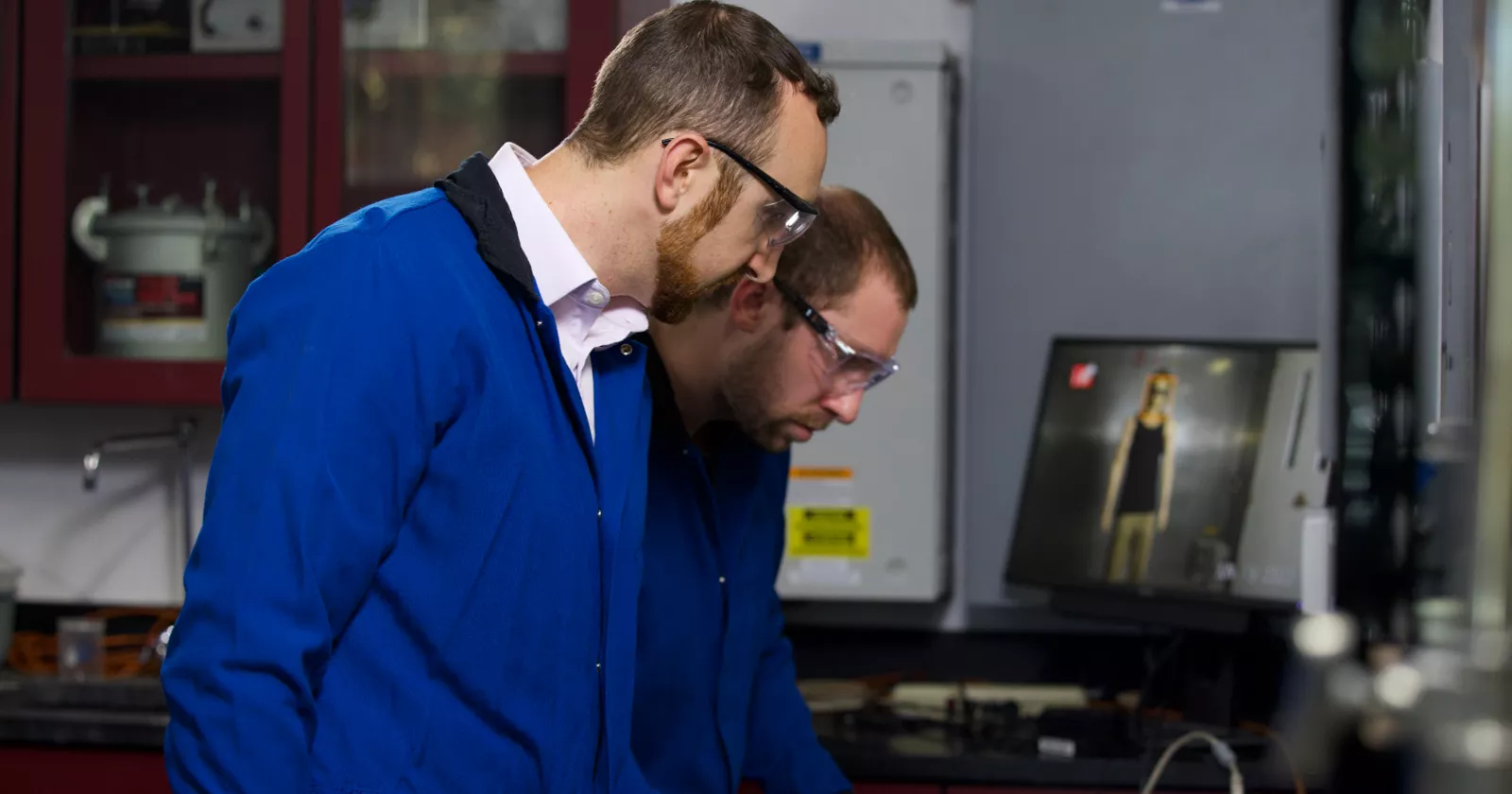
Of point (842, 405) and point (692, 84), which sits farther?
point (842, 405)

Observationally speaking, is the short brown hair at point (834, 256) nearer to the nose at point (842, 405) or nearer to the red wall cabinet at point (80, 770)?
the nose at point (842, 405)

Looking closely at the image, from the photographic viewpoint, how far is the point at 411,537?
3.40 feet

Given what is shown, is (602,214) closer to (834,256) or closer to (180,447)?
(834,256)

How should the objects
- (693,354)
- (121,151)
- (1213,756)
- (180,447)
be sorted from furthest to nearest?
(180,447) → (121,151) → (1213,756) → (693,354)

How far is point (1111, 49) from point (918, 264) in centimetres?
52

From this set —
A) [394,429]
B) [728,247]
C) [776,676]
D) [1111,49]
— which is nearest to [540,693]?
[394,429]

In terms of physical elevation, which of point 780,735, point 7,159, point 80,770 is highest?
point 7,159

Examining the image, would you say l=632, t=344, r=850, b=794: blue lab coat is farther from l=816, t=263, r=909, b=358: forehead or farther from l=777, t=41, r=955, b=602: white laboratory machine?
l=777, t=41, r=955, b=602: white laboratory machine

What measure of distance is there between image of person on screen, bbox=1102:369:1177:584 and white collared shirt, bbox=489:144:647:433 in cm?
128

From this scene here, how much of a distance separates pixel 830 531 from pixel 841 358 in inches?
36.4

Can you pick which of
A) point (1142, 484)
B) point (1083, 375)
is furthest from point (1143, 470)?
point (1083, 375)

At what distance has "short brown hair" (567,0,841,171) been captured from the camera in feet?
3.70

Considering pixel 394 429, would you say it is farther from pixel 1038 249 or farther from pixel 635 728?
pixel 1038 249

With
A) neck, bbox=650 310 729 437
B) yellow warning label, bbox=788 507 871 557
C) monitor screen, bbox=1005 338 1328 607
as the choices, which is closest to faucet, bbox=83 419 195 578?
yellow warning label, bbox=788 507 871 557
